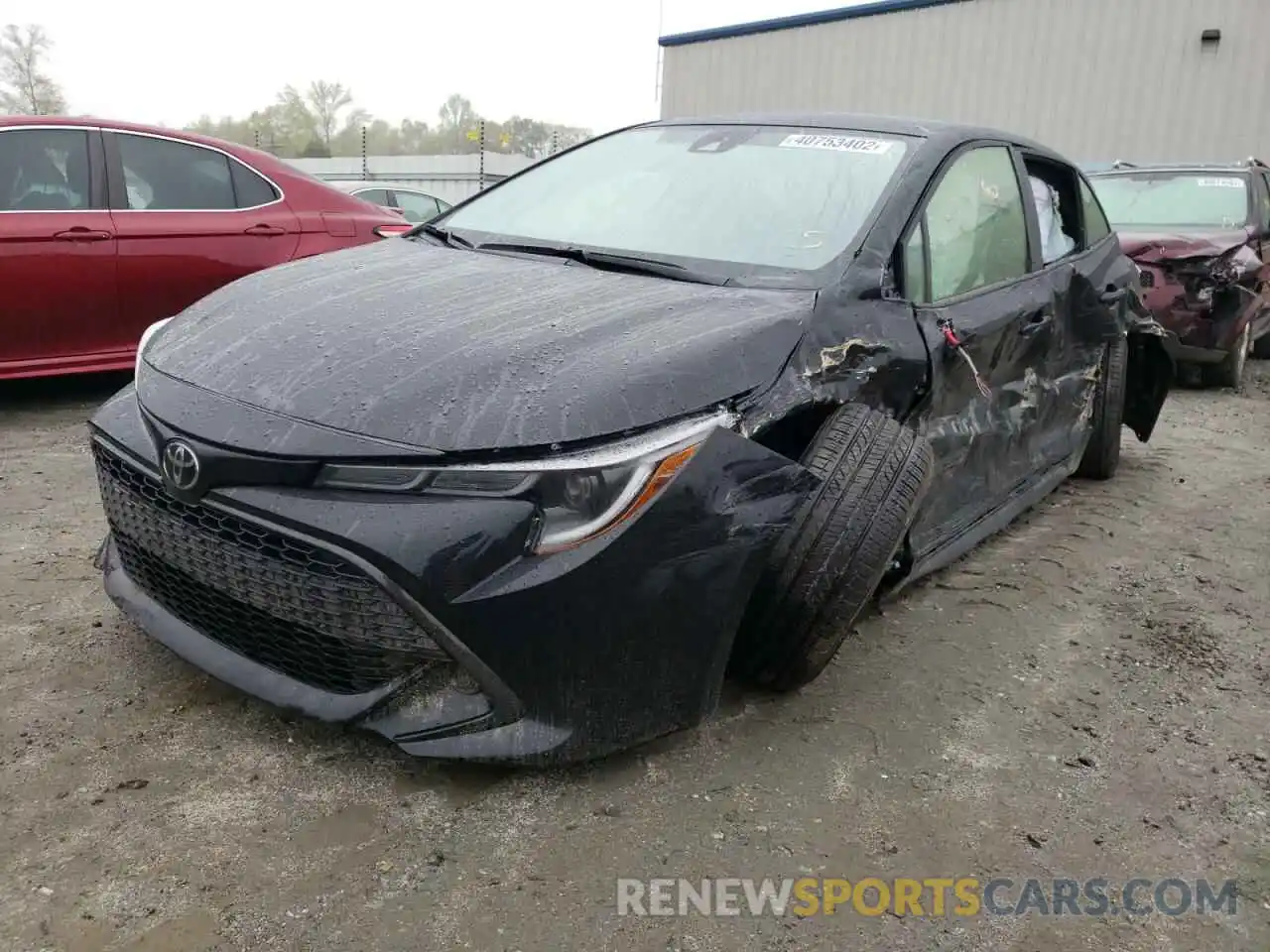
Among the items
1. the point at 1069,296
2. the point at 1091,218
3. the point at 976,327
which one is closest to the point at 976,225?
the point at 976,327

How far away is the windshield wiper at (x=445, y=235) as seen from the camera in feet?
10.1

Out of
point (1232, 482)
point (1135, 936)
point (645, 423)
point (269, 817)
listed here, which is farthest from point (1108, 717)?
point (1232, 482)

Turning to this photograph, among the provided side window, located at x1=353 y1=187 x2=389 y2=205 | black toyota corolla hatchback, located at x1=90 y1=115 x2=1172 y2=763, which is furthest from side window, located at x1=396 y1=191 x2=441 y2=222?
black toyota corolla hatchback, located at x1=90 y1=115 x2=1172 y2=763

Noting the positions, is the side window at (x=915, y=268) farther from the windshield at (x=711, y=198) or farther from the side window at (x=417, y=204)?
the side window at (x=417, y=204)

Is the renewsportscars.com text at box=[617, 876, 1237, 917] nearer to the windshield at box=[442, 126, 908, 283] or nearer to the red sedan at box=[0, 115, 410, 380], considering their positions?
the windshield at box=[442, 126, 908, 283]

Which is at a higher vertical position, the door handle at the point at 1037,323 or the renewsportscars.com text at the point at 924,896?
the door handle at the point at 1037,323

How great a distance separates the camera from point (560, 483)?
1871 millimetres

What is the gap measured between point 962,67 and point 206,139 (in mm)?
13302

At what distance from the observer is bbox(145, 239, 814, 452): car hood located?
1.92 metres

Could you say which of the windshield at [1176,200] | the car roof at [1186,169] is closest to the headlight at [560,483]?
the windshield at [1176,200]

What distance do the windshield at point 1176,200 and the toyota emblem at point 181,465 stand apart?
6902mm

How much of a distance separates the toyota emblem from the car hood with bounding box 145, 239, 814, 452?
130mm

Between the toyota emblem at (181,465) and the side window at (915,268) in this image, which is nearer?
the toyota emblem at (181,465)

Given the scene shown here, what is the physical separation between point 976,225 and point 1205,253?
4.26 metres
